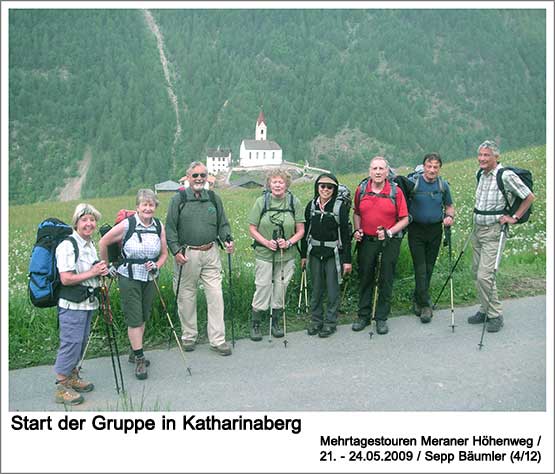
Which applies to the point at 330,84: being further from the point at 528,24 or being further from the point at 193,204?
the point at 193,204

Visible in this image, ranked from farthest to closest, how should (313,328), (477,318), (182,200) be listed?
(477,318), (313,328), (182,200)

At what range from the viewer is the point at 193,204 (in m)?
5.86

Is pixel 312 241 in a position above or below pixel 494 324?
above

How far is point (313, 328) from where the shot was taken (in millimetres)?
6344

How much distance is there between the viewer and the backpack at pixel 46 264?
4805 mm

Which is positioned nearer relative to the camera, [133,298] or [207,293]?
[133,298]

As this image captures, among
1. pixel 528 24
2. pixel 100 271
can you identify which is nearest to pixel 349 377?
pixel 100 271

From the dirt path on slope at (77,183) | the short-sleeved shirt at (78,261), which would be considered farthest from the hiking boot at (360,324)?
the dirt path on slope at (77,183)

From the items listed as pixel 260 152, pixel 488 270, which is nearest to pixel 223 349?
pixel 488 270

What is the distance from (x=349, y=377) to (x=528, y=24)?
202 m

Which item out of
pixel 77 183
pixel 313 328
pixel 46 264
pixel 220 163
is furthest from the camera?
pixel 77 183

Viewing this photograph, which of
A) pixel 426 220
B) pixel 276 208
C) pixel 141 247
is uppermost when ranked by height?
pixel 276 208

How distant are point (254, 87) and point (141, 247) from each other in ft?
486

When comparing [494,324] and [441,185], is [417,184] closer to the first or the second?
[441,185]
